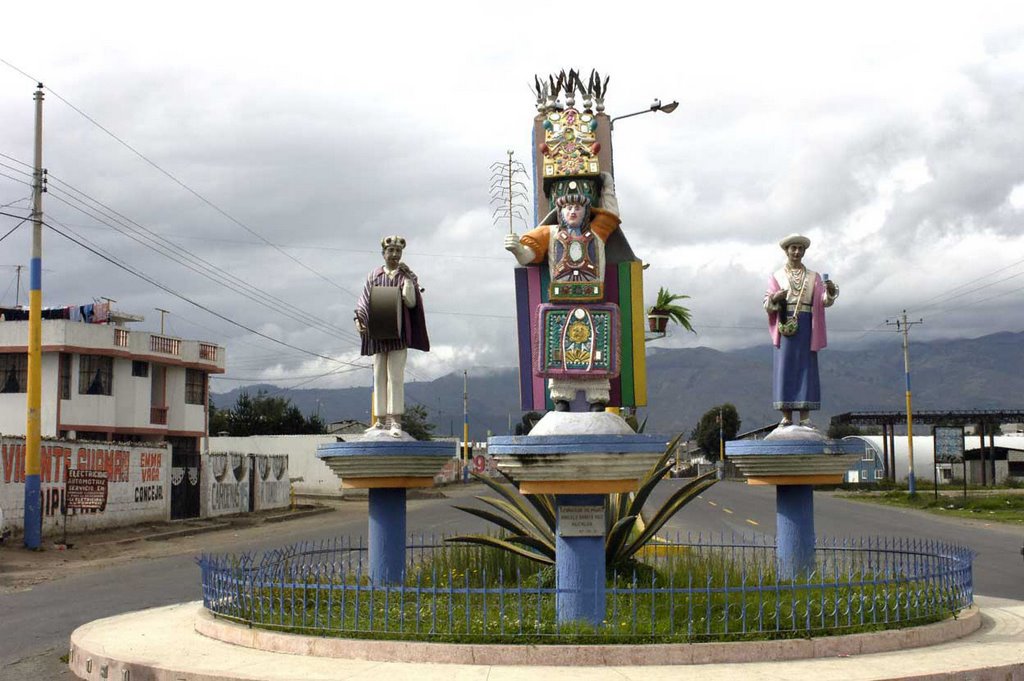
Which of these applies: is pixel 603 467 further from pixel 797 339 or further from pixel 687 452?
pixel 687 452

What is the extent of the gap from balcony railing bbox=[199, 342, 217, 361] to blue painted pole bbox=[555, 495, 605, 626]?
118 ft

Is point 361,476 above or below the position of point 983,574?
above

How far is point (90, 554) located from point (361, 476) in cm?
1367

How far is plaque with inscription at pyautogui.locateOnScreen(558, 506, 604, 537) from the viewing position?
28.5 ft

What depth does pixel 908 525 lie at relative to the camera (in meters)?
29.1

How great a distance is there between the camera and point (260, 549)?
880 inches

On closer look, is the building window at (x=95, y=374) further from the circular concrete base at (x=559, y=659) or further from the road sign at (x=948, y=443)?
the road sign at (x=948, y=443)

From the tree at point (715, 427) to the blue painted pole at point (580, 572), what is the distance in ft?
312

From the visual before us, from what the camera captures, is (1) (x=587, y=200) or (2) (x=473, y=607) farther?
(1) (x=587, y=200)

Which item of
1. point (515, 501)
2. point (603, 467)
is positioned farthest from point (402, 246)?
point (603, 467)

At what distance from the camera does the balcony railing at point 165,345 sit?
38938mm

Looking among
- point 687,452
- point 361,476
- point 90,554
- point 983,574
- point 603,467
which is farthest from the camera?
point 687,452

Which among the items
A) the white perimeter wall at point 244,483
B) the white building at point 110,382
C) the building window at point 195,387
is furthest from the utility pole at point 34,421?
the building window at point 195,387

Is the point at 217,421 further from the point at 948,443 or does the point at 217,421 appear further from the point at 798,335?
the point at 798,335
